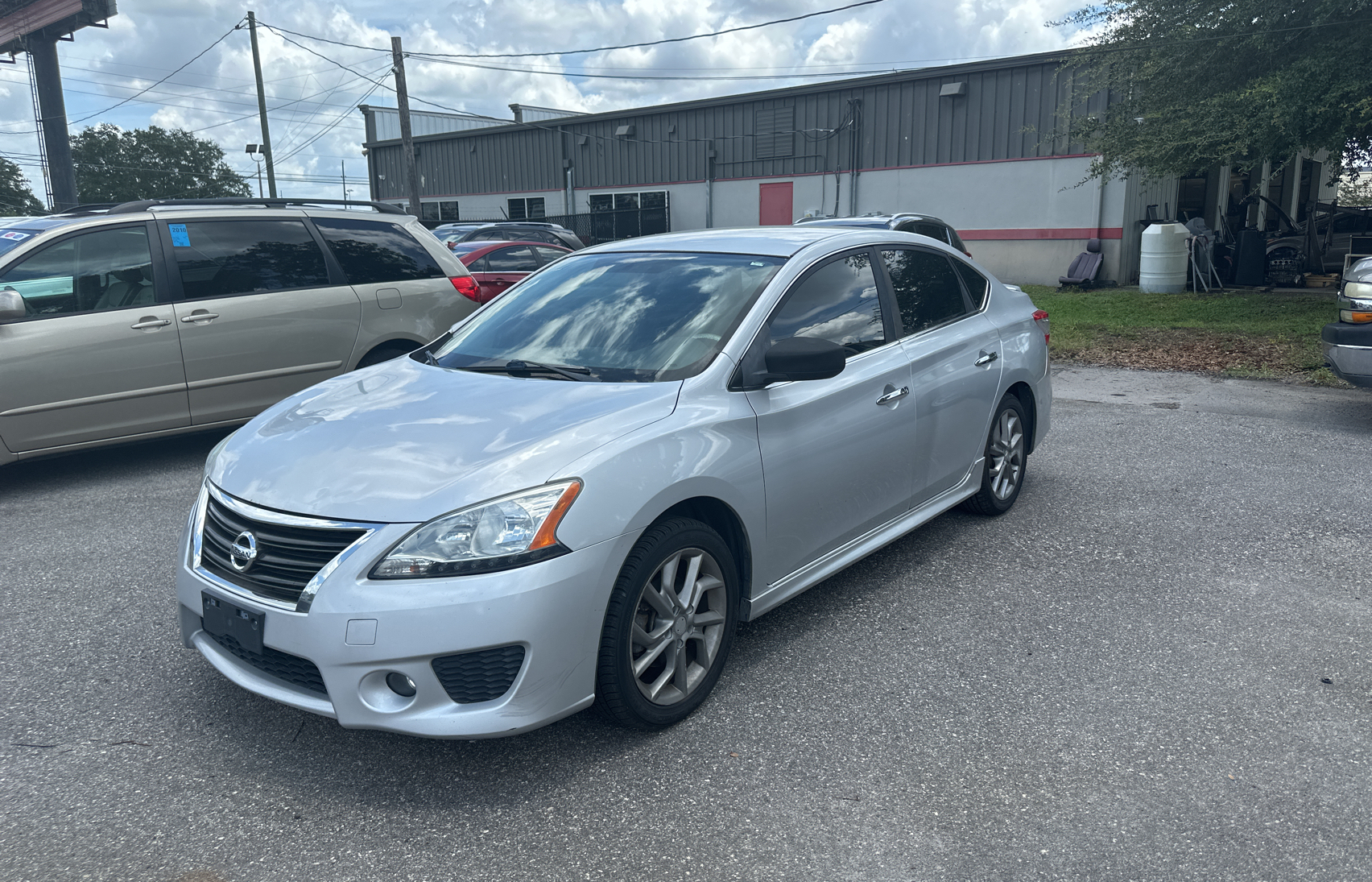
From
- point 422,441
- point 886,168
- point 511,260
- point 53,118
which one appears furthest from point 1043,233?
point 53,118

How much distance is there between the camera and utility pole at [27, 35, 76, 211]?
29812mm

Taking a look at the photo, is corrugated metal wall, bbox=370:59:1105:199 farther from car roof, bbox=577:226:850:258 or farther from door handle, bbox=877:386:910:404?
door handle, bbox=877:386:910:404

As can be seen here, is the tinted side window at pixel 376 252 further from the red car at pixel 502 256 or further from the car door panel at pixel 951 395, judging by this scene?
the red car at pixel 502 256

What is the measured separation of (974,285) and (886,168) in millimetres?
19599

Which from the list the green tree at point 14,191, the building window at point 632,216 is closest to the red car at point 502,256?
the building window at point 632,216

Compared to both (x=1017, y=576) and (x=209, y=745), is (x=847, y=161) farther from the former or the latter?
(x=209, y=745)

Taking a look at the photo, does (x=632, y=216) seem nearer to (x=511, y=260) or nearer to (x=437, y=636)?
(x=511, y=260)

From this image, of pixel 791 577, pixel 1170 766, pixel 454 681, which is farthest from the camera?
pixel 791 577

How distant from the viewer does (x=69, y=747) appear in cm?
317

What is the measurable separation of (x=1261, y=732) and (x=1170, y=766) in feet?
1.43

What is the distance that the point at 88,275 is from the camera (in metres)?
6.27

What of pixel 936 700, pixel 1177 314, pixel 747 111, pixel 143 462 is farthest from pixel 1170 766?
pixel 747 111

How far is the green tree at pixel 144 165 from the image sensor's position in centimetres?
6856

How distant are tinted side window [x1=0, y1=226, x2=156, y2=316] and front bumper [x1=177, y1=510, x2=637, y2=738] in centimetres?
435
